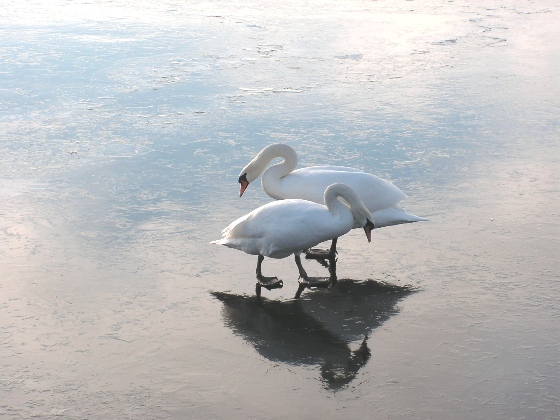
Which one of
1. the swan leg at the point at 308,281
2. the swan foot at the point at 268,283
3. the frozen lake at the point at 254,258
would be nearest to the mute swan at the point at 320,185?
the frozen lake at the point at 254,258

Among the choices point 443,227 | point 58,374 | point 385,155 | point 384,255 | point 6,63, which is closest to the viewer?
point 58,374

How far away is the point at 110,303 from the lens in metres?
5.27

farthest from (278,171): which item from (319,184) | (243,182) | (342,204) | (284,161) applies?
(342,204)

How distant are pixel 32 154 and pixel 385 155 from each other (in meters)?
3.37

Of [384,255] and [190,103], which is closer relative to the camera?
[384,255]

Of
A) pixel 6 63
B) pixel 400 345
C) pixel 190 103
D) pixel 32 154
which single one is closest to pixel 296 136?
pixel 190 103

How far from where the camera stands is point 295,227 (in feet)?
18.2

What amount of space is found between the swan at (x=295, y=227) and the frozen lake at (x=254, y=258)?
0.56ft

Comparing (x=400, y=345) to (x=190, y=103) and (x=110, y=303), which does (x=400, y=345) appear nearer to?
(x=110, y=303)

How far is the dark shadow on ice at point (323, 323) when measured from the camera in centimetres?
464

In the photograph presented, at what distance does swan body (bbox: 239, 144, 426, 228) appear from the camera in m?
6.36

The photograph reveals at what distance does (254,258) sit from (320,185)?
2.64ft

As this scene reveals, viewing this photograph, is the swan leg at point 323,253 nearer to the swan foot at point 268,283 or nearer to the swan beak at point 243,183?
the swan foot at point 268,283

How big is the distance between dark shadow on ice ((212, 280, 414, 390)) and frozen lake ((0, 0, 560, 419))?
0.02 metres
